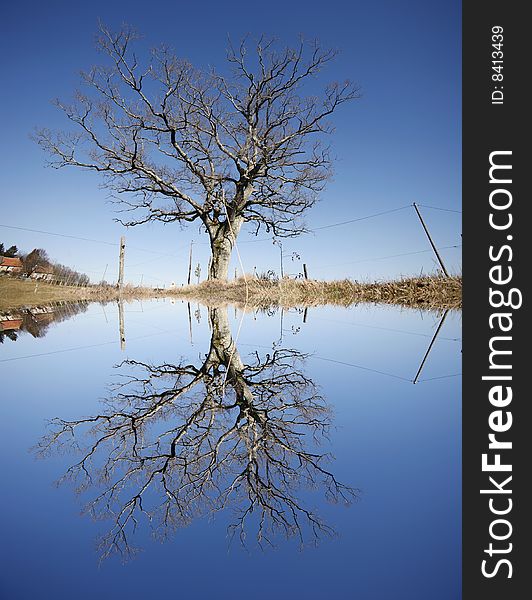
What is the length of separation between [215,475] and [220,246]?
546 inches

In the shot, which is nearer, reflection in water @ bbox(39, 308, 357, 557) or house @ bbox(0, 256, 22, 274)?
reflection in water @ bbox(39, 308, 357, 557)

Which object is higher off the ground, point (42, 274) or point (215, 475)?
point (42, 274)

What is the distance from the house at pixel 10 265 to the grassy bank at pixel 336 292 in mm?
6472

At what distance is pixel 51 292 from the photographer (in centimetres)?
1667

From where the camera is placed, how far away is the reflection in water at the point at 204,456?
37.0 inches

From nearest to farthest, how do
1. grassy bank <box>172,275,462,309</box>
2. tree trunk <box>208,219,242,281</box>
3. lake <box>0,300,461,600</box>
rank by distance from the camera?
lake <box>0,300,461,600</box>
grassy bank <box>172,275,462,309</box>
tree trunk <box>208,219,242,281</box>

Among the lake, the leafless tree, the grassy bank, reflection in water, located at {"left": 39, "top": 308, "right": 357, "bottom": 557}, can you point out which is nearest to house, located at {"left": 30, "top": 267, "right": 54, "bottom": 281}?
the leafless tree

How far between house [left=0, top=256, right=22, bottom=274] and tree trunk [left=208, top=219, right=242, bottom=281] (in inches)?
281

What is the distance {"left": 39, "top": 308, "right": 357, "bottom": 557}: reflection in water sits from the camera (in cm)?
94

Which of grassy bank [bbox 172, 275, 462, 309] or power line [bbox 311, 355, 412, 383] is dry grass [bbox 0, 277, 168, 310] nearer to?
grassy bank [bbox 172, 275, 462, 309]

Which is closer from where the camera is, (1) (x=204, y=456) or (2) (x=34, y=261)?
(1) (x=204, y=456)

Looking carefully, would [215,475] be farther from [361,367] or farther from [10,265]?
[10,265]

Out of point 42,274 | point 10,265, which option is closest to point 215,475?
point 10,265

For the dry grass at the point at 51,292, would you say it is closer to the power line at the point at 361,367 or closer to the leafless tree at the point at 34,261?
the leafless tree at the point at 34,261
